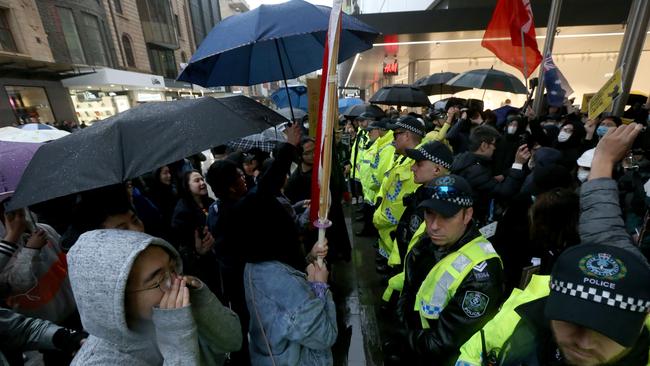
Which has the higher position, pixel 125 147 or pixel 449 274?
pixel 125 147

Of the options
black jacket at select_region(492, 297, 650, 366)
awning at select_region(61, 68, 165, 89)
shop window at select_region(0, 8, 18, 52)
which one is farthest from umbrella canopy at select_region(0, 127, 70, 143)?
awning at select_region(61, 68, 165, 89)

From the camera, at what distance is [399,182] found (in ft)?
12.6

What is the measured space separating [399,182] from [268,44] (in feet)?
7.63

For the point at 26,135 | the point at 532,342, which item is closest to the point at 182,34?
the point at 26,135

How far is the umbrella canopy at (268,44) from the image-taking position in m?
1.99

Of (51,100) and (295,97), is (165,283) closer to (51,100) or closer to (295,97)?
(295,97)

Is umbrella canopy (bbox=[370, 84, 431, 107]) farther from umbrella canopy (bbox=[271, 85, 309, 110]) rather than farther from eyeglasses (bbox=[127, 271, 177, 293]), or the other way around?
eyeglasses (bbox=[127, 271, 177, 293])

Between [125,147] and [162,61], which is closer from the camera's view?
[125,147]

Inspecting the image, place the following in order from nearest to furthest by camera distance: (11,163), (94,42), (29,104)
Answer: (11,163) < (29,104) < (94,42)

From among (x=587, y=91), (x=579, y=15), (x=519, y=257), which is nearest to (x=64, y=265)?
(x=519, y=257)

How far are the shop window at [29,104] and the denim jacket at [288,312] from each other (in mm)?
17079

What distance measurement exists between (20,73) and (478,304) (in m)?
21.3

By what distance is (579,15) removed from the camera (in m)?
9.72

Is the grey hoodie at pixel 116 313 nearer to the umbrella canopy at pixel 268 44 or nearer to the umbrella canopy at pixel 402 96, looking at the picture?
the umbrella canopy at pixel 268 44
